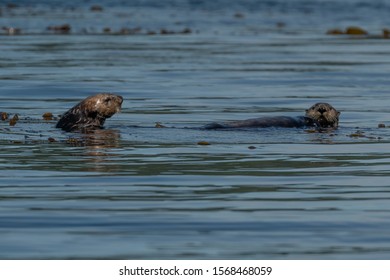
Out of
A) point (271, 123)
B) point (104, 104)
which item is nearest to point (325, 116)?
point (271, 123)

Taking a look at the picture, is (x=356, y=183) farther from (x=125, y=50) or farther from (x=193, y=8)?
(x=193, y=8)

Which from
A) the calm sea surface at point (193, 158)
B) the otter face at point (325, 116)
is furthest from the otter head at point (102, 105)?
the otter face at point (325, 116)

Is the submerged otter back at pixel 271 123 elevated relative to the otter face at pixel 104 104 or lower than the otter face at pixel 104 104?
lower

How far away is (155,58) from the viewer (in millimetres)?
22859

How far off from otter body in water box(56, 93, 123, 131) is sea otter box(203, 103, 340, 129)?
1.07 meters

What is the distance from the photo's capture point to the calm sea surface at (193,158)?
285 inches

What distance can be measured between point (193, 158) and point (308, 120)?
3.10m

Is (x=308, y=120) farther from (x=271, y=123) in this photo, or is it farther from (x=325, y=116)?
(x=271, y=123)

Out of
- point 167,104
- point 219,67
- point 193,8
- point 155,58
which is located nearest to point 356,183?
point 167,104

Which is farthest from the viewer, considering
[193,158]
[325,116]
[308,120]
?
[308,120]

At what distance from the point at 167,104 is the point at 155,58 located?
7.35 metres

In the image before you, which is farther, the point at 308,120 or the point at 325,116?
the point at 308,120

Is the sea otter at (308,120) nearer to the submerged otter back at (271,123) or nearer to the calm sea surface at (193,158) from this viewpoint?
the submerged otter back at (271,123)

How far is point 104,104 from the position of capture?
12.9m
